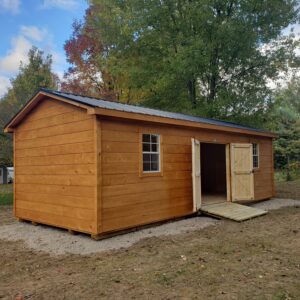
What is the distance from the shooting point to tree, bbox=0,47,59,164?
18.1 meters

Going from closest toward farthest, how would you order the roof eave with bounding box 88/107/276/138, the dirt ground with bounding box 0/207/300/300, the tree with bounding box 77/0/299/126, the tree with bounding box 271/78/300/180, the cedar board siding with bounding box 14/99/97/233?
the dirt ground with bounding box 0/207/300/300 < the roof eave with bounding box 88/107/276/138 < the cedar board siding with bounding box 14/99/97/233 < the tree with bounding box 77/0/299/126 < the tree with bounding box 271/78/300/180

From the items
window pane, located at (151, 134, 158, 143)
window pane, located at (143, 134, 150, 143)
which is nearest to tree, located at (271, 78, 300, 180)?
window pane, located at (151, 134, 158, 143)

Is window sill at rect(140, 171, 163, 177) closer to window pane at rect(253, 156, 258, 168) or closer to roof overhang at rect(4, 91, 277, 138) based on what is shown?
roof overhang at rect(4, 91, 277, 138)

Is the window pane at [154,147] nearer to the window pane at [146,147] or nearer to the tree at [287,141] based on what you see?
the window pane at [146,147]

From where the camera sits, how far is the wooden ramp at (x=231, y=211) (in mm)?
7867

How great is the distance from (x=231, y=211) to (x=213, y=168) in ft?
14.5

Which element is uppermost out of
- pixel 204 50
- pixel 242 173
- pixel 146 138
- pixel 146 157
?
pixel 204 50

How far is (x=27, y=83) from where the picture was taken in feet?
59.0

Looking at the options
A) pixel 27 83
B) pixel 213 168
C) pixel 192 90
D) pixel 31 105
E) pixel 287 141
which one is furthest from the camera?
pixel 287 141

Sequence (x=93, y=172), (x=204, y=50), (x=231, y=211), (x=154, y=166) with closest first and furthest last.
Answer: (x=93, y=172), (x=154, y=166), (x=231, y=211), (x=204, y=50)

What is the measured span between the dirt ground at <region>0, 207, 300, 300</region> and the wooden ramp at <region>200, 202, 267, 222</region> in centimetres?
140

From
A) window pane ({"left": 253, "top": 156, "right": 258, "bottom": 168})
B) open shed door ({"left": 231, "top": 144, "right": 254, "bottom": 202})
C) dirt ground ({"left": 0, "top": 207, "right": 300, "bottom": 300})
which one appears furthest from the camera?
window pane ({"left": 253, "top": 156, "right": 258, "bottom": 168})

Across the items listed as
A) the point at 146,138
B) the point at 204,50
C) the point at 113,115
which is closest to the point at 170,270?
the point at 113,115

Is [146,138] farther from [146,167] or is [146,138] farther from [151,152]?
[146,167]
